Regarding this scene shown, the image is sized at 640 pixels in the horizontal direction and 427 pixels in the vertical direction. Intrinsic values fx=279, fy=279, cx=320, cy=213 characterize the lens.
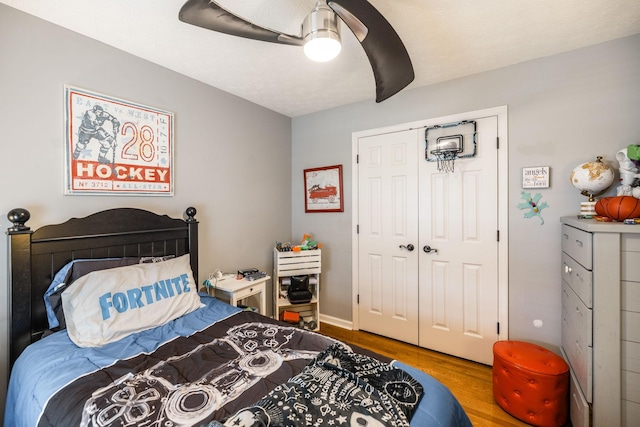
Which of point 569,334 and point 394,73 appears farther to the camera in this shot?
point 569,334

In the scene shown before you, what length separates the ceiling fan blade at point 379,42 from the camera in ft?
3.68

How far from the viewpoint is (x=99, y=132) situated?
1.87 m

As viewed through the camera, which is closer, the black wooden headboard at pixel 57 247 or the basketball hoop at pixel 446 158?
the black wooden headboard at pixel 57 247

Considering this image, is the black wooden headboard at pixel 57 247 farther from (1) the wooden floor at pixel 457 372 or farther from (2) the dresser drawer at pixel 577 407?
(2) the dresser drawer at pixel 577 407

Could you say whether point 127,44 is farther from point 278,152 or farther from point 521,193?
point 521,193

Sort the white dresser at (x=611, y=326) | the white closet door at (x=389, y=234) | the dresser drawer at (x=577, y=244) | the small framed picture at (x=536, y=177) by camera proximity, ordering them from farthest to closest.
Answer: the white closet door at (x=389, y=234) → the small framed picture at (x=536, y=177) → the dresser drawer at (x=577, y=244) → the white dresser at (x=611, y=326)

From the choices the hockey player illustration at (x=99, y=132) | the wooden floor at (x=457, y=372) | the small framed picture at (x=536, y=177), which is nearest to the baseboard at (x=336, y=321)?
the wooden floor at (x=457, y=372)

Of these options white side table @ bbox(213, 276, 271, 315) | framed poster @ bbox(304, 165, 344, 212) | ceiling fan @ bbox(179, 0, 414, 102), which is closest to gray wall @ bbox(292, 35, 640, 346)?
framed poster @ bbox(304, 165, 344, 212)

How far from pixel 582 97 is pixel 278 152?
2.73 meters

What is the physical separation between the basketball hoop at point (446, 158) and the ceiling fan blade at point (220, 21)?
1.65 meters

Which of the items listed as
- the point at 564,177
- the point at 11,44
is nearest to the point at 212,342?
the point at 11,44

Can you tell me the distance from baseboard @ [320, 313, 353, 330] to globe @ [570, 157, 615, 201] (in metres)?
2.36

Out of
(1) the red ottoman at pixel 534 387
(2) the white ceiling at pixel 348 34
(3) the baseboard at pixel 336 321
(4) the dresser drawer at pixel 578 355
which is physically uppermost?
(2) the white ceiling at pixel 348 34

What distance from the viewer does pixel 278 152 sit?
3.33 metres
